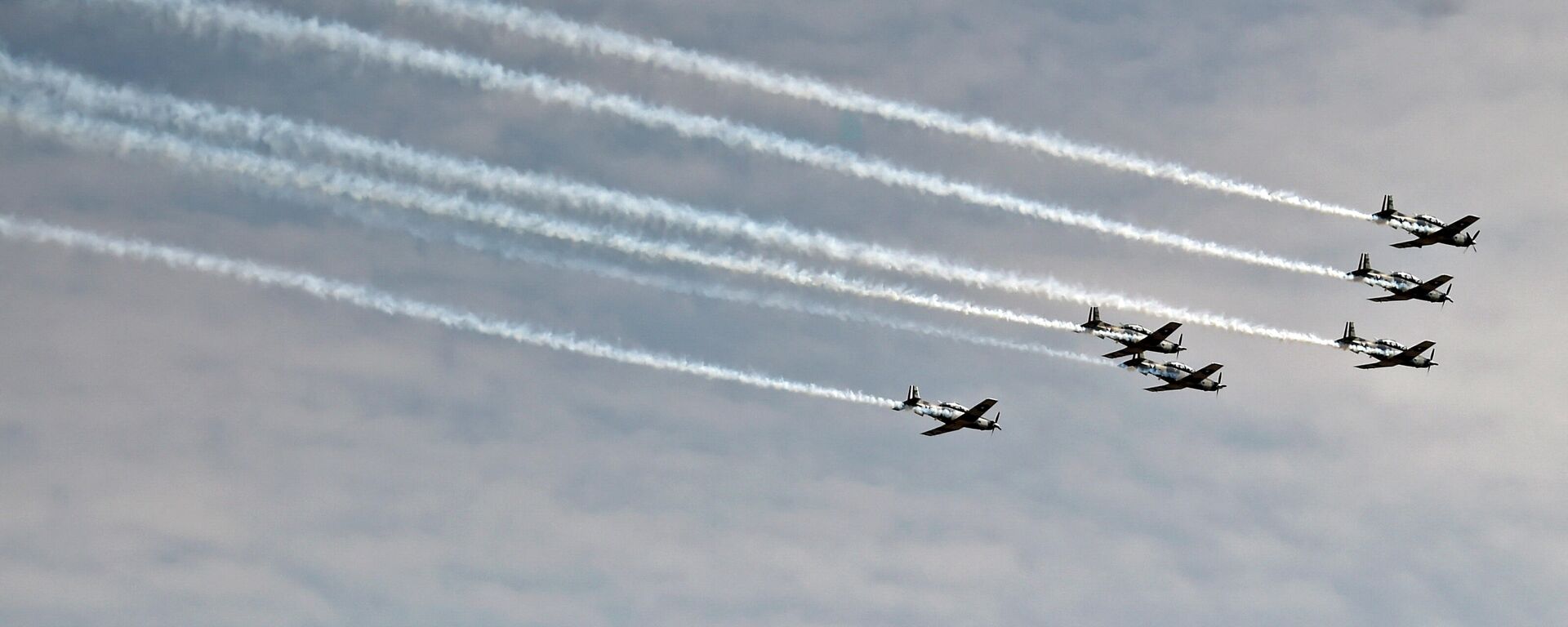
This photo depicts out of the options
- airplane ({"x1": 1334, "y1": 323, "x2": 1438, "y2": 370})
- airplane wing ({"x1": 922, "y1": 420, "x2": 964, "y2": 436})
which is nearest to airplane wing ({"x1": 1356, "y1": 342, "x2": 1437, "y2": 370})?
airplane ({"x1": 1334, "y1": 323, "x2": 1438, "y2": 370})

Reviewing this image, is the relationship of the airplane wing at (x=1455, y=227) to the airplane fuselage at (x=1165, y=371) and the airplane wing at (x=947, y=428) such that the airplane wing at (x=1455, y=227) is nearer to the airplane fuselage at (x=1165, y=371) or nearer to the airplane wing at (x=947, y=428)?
the airplane fuselage at (x=1165, y=371)

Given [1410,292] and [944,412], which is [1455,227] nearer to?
[1410,292]

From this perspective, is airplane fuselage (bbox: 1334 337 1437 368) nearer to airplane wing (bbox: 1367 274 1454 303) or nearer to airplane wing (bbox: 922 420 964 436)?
airplane wing (bbox: 1367 274 1454 303)

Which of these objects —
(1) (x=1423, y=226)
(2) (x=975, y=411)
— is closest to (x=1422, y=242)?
(1) (x=1423, y=226)

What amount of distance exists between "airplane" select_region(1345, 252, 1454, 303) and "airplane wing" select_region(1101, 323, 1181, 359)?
783cm

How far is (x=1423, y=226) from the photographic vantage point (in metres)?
74.8

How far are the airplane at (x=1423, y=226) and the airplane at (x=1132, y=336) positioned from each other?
8945 millimetres

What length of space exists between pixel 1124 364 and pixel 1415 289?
11.7 meters

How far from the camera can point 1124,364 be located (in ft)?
248

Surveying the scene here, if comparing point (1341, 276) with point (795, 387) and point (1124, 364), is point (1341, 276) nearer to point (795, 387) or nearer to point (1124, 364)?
point (1124, 364)

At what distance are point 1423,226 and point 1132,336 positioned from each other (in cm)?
1177

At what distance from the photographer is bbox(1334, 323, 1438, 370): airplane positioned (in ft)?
256

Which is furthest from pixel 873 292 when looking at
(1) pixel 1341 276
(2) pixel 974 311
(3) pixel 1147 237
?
(1) pixel 1341 276

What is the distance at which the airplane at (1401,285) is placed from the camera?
75.9 m
